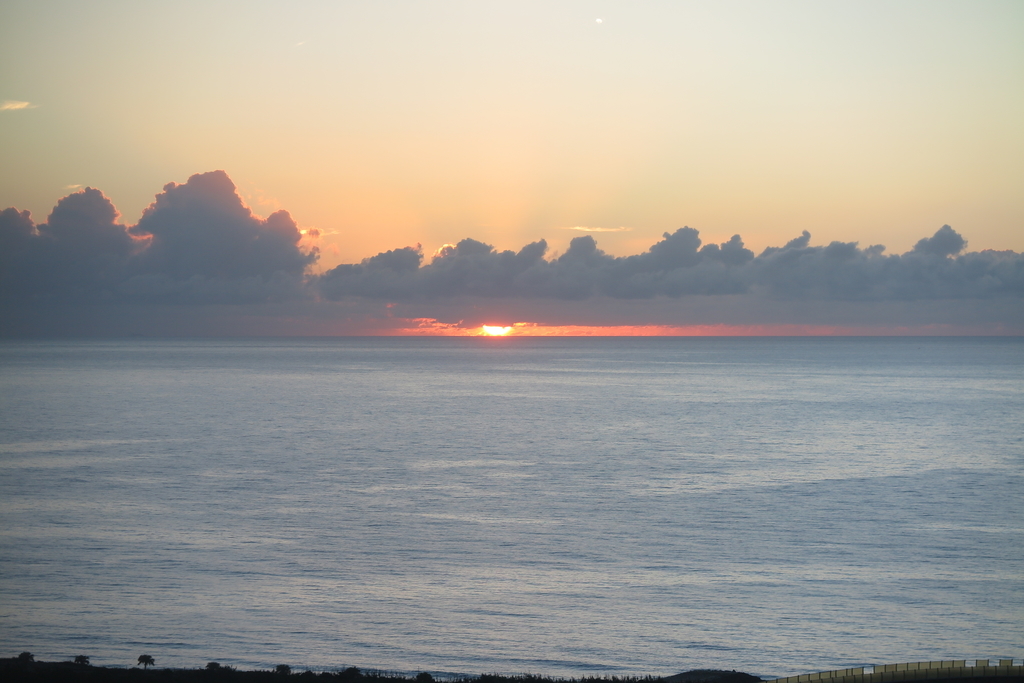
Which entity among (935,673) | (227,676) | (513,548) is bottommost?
(513,548)

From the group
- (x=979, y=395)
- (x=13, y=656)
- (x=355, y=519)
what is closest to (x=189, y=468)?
(x=355, y=519)

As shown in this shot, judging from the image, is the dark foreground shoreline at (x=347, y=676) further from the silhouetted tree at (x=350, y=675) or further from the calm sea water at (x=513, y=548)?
the calm sea water at (x=513, y=548)

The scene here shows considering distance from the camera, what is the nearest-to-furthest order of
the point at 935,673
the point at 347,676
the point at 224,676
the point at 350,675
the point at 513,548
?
the point at 935,673 < the point at 224,676 < the point at 347,676 < the point at 350,675 < the point at 513,548

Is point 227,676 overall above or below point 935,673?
below

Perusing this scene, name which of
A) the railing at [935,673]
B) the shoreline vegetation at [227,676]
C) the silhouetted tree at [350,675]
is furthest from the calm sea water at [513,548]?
the railing at [935,673]

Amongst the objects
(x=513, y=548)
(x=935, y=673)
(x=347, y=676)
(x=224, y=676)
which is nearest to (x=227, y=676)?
(x=224, y=676)

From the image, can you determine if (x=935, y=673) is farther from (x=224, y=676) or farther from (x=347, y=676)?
(x=224, y=676)

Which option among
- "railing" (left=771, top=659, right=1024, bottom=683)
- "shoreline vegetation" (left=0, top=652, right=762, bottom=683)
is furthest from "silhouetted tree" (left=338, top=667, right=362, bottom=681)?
"railing" (left=771, top=659, right=1024, bottom=683)

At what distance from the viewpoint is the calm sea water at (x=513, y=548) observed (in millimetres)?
30562

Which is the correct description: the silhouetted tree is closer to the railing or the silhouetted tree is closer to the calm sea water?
the calm sea water

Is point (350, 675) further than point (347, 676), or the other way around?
point (350, 675)

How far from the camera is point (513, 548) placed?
138ft

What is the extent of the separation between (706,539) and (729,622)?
11972 mm

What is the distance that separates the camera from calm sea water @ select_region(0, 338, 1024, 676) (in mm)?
30562
